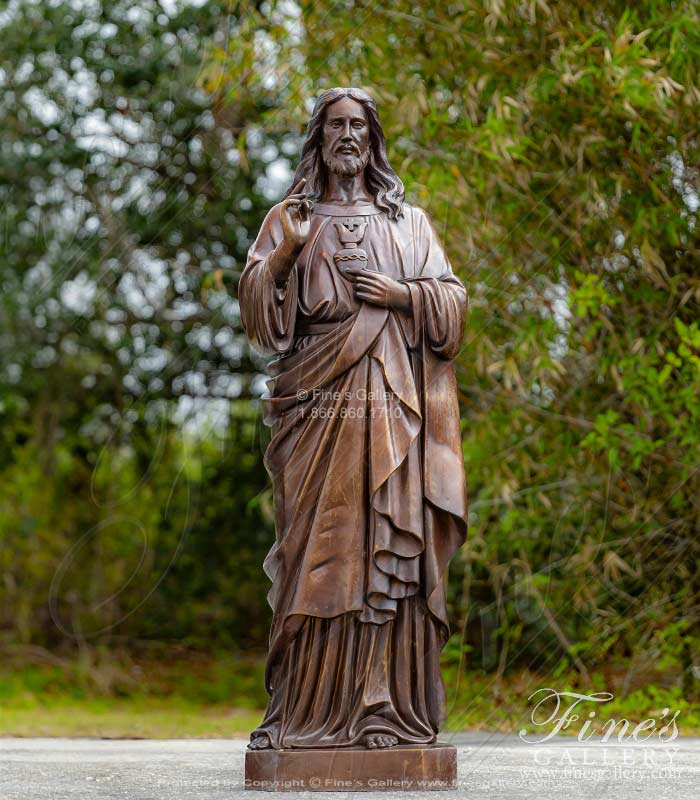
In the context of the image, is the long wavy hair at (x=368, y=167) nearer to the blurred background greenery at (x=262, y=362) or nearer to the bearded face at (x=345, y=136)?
the bearded face at (x=345, y=136)

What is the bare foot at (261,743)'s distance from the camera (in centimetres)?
602

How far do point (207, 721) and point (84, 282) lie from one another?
15.2 ft

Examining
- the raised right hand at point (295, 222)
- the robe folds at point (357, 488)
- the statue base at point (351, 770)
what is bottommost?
the statue base at point (351, 770)

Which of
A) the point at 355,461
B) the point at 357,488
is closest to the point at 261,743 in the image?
the point at 357,488

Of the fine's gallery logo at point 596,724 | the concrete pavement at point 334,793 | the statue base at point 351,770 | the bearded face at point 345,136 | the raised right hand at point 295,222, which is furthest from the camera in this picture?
the fine's gallery logo at point 596,724

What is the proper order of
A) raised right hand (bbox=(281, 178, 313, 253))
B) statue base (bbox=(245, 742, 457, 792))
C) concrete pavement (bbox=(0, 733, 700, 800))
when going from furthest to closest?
raised right hand (bbox=(281, 178, 313, 253)) → statue base (bbox=(245, 742, 457, 792)) → concrete pavement (bbox=(0, 733, 700, 800))

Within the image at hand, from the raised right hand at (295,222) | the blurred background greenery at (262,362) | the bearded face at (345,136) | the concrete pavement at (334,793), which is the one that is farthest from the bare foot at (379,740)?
the blurred background greenery at (262,362)

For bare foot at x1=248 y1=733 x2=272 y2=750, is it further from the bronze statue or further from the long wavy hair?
the long wavy hair

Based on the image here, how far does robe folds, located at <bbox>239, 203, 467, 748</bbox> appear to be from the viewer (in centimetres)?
603

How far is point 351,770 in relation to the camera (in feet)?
19.0

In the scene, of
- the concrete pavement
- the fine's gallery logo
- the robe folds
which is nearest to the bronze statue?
the robe folds

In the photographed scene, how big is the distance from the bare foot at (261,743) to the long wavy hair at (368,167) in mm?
2449

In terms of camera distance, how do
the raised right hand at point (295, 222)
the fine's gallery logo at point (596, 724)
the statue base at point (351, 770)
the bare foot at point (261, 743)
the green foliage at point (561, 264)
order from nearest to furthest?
the statue base at point (351, 770) → the bare foot at point (261, 743) → the raised right hand at point (295, 222) → the fine's gallery logo at point (596, 724) → the green foliage at point (561, 264)

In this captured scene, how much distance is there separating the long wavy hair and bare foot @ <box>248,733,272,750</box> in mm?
2449
